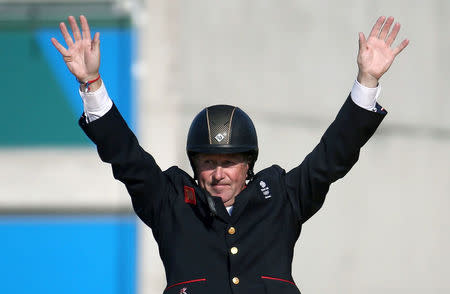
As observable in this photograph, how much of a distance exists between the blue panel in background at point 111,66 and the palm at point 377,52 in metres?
4.13

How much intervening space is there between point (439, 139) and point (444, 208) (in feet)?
1.94

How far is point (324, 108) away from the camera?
718 centimetres

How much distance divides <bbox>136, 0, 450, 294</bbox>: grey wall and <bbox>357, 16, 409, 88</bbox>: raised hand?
3608 millimetres

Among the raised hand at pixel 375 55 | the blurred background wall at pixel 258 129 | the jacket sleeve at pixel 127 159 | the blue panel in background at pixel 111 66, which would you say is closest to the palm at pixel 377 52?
the raised hand at pixel 375 55

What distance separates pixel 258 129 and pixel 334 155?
3650mm

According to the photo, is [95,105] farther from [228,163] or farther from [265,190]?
[265,190]

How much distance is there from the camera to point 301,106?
7.19m

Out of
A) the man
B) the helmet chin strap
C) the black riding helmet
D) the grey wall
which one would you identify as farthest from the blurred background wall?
the helmet chin strap

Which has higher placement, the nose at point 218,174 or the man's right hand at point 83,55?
the man's right hand at point 83,55

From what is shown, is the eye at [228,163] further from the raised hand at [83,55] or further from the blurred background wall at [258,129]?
the blurred background wall at [258,129]

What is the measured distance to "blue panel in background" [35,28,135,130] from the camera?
24.4 feet

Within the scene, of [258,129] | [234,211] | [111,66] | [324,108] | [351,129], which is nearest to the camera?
[351,129]

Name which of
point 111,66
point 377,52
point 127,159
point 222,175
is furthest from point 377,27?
point 111,66

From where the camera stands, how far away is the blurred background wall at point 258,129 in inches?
281
